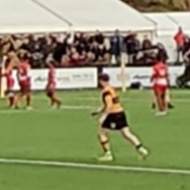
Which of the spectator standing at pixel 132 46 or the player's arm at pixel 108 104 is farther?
the spectator standing at pixel 132 46

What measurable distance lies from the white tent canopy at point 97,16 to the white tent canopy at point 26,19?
92 cm

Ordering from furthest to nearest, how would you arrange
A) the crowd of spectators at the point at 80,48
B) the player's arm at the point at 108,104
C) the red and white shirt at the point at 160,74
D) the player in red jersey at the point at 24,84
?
the crowd of spectators at the point at 80,48, the player in red jersey at the point at 24,84, the red and white shirt at the point at 160,74, the player's arm at the point at 108,104

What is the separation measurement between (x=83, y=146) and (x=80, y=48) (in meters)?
21.9

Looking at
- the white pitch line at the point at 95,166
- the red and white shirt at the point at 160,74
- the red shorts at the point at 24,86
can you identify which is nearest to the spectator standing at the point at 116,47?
the red shorts at the point at 24,86

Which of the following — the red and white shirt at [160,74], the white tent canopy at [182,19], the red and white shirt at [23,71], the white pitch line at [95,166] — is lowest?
the white tent canopy at [182,19]

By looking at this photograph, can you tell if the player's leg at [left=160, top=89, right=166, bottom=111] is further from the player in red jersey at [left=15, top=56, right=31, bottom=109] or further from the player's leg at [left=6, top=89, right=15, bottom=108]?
the player's leg at [left=6, top=89, right=15, bottom=108]

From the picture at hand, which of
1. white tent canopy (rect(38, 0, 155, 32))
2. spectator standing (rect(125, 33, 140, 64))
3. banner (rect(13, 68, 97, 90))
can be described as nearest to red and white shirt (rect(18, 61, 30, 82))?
banner (rect(13, 68, 97, 90))

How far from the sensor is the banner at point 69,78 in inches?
1624

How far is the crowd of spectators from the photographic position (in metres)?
42.7

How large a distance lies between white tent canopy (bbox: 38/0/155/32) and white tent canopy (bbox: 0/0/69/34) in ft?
3.01

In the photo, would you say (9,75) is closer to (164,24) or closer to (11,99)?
(11,99)

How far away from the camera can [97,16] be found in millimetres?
45656

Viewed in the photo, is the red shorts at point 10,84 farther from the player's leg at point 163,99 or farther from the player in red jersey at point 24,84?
the player's leg at point 163,99

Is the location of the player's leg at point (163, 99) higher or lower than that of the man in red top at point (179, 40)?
higher
